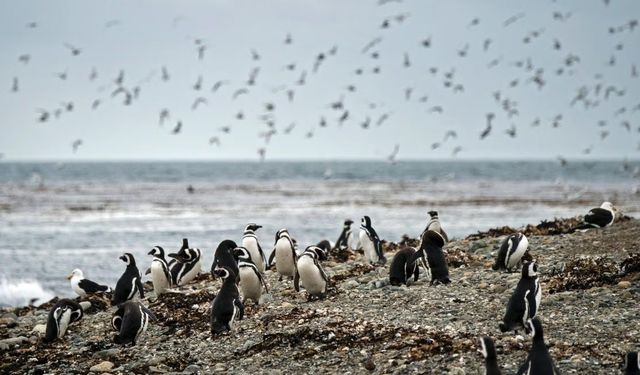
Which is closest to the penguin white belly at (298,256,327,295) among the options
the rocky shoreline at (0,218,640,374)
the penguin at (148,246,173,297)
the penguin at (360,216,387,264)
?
the rocky shoreline at (0,218,640,374)

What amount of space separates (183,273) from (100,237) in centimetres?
1491

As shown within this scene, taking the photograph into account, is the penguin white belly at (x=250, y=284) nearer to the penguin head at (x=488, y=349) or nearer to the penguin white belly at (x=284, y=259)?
the penguin white belly at (x=284, y=259)

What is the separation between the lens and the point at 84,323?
43.5 ft

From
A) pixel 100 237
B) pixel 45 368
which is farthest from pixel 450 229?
pixel 45 368

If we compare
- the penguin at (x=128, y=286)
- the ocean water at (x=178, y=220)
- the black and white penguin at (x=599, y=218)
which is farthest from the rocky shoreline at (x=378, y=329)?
the ocean water at (x=178, y=220)

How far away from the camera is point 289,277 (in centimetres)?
1508

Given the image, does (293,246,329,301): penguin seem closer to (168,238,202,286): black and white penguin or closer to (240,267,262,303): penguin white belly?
(240,267,262,303): penguin white belly

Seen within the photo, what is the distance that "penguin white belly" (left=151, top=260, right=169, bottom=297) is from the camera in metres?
14.6

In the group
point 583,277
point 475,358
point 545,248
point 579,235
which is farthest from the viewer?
point 579,235

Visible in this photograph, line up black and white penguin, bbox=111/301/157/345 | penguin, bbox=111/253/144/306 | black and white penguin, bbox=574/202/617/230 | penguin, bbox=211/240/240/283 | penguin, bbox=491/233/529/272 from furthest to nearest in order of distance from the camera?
black and white penguin, bbox=574/202/617/230 < penguin, bbox=111/253/144/306 < penguin, bbox=211/240/240/283 < penguin, bbox=491/233/529/272 < black and white penguin, bbox=111/301/157/345

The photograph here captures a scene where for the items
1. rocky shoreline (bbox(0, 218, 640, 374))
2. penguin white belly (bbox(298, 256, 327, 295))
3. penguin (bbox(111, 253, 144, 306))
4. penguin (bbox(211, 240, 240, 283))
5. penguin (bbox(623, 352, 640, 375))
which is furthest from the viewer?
penguin (bbox(111, 253, 144, 306))

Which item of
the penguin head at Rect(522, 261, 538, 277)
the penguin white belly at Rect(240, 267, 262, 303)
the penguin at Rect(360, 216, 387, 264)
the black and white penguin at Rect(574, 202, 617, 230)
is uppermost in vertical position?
the black and white penguin at Rect(574, 202, 617, 230)

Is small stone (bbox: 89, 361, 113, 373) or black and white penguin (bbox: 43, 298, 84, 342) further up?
black and white penguin (bbox: 43, 298, 84, 342)

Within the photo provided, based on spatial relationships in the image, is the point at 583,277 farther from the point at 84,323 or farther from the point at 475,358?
the point at 84,323
